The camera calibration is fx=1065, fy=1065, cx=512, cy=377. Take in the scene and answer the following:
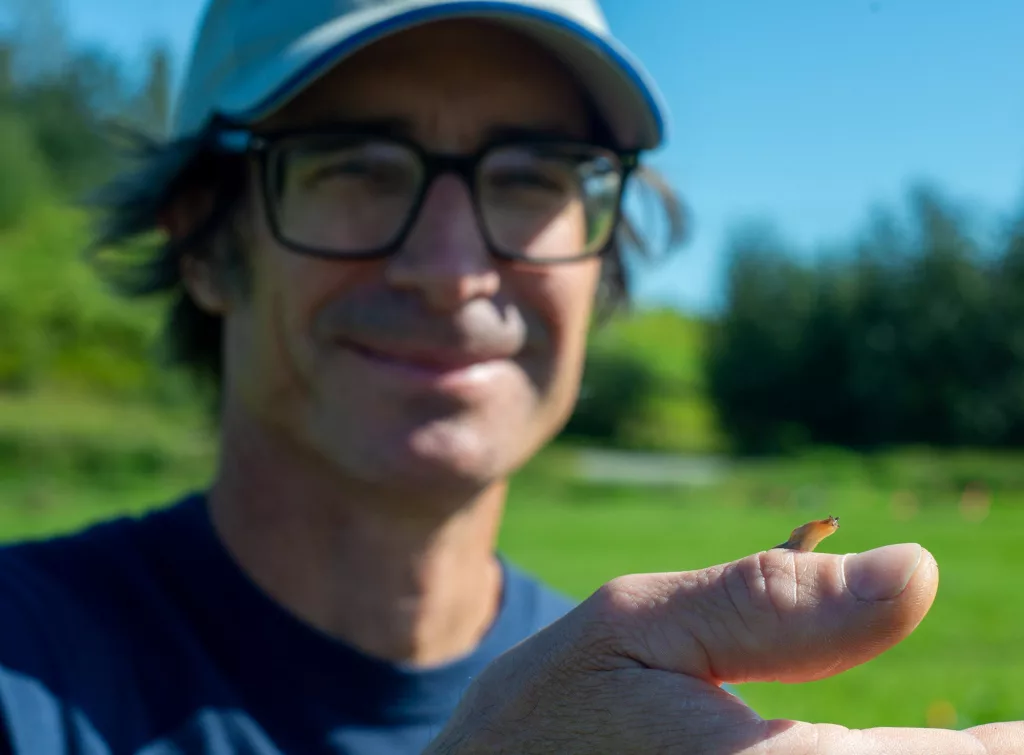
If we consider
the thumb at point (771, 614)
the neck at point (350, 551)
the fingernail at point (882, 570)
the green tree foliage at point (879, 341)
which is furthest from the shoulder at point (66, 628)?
the green tree foliage at point (879, 341)

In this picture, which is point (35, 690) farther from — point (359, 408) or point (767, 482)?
point (767, 482)

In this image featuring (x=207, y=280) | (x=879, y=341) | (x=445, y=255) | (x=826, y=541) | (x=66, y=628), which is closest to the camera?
(x=66, y=628)

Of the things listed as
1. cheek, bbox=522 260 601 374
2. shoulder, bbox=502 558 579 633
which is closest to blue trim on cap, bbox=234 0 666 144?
cheek, bbox=522 260 601 374

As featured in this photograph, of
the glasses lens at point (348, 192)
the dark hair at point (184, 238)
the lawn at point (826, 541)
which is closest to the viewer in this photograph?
the glasses lens at point (348, 192)

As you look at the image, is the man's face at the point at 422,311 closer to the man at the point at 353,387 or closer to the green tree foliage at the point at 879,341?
the man at the point at 353,387

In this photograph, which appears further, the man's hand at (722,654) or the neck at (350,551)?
the neck at (350,551)

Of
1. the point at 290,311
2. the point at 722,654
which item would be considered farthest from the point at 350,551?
the point at 722,654

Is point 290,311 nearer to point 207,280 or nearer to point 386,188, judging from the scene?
point 386,188
